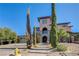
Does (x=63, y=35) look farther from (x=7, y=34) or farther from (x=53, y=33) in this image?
(x=7, y=34)

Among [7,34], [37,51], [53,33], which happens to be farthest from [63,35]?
[7,34]

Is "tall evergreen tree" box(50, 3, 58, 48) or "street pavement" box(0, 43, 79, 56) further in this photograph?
"tall evergreen tree" box(50, 3, 58, 48)

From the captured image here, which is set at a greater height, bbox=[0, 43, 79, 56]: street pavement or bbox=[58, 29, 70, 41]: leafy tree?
bbox=[58, 29, 70, 41]: leafy tree

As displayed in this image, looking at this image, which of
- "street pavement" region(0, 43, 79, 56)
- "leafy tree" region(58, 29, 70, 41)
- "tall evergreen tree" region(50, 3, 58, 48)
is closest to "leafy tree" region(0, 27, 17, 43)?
"street pavement" region(0, 43, 79, 56)

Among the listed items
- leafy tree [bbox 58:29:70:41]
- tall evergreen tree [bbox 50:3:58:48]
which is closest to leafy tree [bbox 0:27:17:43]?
tall evergreen tree [bbox 50:3:58:48]

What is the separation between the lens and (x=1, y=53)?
5.93 metres

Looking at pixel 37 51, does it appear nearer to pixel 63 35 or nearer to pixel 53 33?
pixel 53 33

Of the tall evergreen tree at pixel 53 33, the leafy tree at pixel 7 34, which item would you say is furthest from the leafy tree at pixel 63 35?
the leafy tree at pixel 7 34

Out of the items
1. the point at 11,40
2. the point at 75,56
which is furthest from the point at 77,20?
the point at 11,40

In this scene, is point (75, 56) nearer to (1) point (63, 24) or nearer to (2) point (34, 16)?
(1) point (63, 24)

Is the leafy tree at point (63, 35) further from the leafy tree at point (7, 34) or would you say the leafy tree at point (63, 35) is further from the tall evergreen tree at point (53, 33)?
the leafy tree at point (7, 34)

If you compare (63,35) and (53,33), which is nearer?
(63,35)

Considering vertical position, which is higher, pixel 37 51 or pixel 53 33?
pixel 53 33

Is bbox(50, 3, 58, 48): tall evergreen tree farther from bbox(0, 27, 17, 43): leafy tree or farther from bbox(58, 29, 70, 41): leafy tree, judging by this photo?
bbox(0, 27, 17, 43): leafy tree
